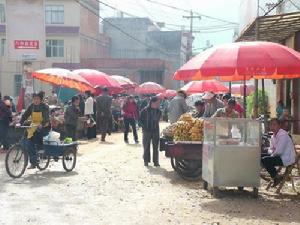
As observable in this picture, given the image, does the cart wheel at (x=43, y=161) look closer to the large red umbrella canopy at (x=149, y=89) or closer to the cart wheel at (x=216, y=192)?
the cart wheel at (x=216, y=192)

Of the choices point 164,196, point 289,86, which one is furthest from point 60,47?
point 164,196

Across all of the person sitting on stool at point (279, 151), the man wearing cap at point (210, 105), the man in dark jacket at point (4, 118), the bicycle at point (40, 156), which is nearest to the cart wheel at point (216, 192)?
the person sitting on stool at point (279, 151)

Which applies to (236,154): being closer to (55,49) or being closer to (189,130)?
(189,130)

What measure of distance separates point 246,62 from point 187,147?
2.61 m

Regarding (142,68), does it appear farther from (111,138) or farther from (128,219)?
(128,219)

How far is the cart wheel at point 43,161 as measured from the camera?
11516 millimetres

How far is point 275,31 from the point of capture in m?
14.6

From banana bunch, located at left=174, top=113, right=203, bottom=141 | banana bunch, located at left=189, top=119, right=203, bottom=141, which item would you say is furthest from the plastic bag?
banana bunch, located at left=189, top=119, right=203, bottom=141

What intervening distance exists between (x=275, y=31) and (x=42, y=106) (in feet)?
22.2

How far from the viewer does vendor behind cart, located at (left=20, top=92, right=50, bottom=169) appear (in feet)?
36.6

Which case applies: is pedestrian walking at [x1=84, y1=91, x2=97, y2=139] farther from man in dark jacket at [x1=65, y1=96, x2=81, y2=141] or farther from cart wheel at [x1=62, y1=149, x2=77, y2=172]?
→ cart wheel at [x1=62, y1=149, x2=77, y2=172]

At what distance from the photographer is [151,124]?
12836 millimetres

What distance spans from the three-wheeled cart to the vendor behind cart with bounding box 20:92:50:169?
257 centimetres

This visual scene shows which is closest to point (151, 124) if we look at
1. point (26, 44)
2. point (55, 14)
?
point (26, 44)
